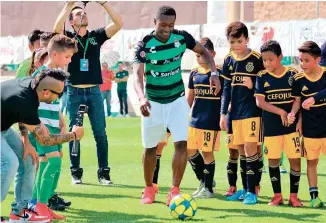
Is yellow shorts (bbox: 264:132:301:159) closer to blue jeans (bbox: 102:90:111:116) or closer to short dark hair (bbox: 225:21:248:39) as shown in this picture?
short dark hair (bbox: 225:21:248:39)

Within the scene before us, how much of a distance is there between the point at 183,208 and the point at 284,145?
6.00 feet

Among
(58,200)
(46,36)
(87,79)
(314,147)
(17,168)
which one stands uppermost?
(46,36)

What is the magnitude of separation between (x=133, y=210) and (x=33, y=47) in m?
3.01

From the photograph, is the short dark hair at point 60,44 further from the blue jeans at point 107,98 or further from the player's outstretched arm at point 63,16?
the blue jeans at point 107,98

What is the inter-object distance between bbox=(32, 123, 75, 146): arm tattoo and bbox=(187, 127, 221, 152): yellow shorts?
9.49ft

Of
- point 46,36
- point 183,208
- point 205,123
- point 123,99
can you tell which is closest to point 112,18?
point 46,36

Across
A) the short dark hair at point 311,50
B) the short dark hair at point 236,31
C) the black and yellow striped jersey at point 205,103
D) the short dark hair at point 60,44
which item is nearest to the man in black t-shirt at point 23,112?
the short dark hair at point 60,44

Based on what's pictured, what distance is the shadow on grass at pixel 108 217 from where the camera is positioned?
8766mm

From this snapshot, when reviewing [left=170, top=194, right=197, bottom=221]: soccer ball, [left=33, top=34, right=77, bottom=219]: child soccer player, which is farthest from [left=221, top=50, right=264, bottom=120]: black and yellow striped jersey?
[left=33, top=34, right=77, bottom=219]: child soccer player

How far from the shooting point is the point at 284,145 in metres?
9.82

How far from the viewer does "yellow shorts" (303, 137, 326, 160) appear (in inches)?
383

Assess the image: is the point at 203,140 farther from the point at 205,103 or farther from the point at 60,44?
the point at 60,44

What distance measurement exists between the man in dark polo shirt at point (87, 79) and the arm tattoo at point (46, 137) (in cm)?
366

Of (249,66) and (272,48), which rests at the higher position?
(272,48)
